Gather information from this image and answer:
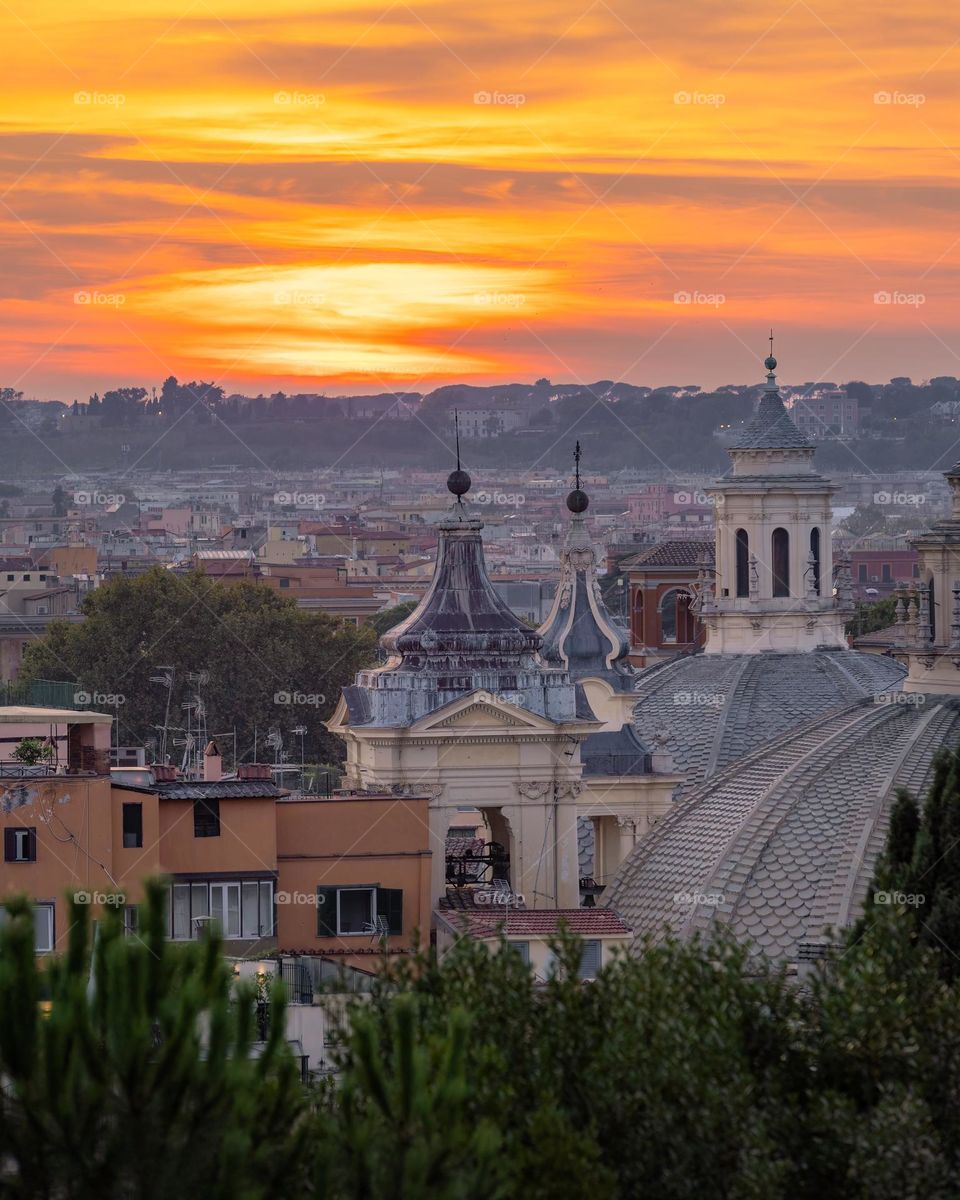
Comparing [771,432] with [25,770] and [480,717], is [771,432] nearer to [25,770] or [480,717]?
[480,717]

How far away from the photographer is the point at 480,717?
38219 millimetres

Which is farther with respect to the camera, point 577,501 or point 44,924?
point 577,501

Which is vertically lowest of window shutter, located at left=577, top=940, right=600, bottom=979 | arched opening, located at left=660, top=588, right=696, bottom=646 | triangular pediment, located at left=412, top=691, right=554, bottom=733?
window shutter, located at left=577, top=940, right=600, bottom=979

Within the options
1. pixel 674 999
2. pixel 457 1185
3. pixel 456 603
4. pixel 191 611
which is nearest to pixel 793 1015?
pixel 674 999

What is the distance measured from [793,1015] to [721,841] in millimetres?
13056

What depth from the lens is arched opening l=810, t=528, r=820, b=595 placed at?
56062 millimetres

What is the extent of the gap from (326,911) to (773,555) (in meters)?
23.4

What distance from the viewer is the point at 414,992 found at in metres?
22.4

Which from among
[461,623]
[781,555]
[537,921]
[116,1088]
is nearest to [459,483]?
[461,623]

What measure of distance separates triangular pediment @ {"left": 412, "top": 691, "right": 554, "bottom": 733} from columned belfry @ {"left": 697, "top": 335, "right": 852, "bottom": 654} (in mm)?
16891

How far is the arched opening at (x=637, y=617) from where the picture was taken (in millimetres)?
77250

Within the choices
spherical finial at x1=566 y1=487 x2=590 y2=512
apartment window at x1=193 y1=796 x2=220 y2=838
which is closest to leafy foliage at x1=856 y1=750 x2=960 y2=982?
apartment window at x1=193 y1=796 x2=220 y2=838

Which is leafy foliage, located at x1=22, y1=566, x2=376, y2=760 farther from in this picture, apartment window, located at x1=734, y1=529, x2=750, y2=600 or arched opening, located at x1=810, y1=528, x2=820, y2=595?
arched opening, located at x1=810, y1=528, x2=820, y2=595

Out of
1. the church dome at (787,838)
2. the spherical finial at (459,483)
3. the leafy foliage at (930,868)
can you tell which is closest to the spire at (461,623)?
the spherical finial at (459,483)
